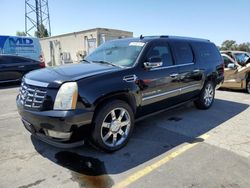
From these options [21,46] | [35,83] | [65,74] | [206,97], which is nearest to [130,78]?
[65,74]

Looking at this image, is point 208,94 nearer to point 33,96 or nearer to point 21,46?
point 33,96

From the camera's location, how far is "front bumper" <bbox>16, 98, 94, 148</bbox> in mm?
3170

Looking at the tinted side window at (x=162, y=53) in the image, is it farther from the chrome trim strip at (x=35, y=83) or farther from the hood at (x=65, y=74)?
the chrome trim strip at (x=35, y=83)

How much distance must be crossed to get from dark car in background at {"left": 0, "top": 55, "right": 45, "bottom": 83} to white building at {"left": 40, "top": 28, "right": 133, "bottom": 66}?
307 inches

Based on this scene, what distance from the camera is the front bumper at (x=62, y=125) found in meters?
3.17

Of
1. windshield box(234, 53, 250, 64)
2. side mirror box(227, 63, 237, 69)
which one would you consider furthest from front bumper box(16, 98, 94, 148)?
windshield box(234, 53, 250, 64)

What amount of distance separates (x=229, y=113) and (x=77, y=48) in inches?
811

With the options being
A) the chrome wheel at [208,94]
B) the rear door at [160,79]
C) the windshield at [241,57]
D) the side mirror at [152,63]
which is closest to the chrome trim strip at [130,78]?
the rear door at [160,79]

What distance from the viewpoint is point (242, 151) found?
12.7ft

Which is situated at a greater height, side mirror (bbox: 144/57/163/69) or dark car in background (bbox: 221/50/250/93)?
side mirror (bbox: 144/57/163/69)

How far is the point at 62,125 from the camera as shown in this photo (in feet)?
10.4

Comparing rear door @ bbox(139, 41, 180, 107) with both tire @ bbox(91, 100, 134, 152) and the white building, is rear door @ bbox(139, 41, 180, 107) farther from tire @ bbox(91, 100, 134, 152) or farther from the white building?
the white building

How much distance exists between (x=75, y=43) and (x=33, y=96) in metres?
22.3

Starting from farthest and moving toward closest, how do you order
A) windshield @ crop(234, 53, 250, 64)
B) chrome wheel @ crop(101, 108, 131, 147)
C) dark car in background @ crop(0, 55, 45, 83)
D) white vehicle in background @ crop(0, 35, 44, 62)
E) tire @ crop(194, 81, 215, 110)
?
1. white vehicle in background @ crop(0, 35, 44, 62)
2. dark car in background @ crop(0, 55, 45, 83)
3. windshield @ crop(234, 53, 250, 64)
4. tire @ crop(194, 81, 215, 110)
5. chrome wheel @ crop(101, 108, 131, 147)
